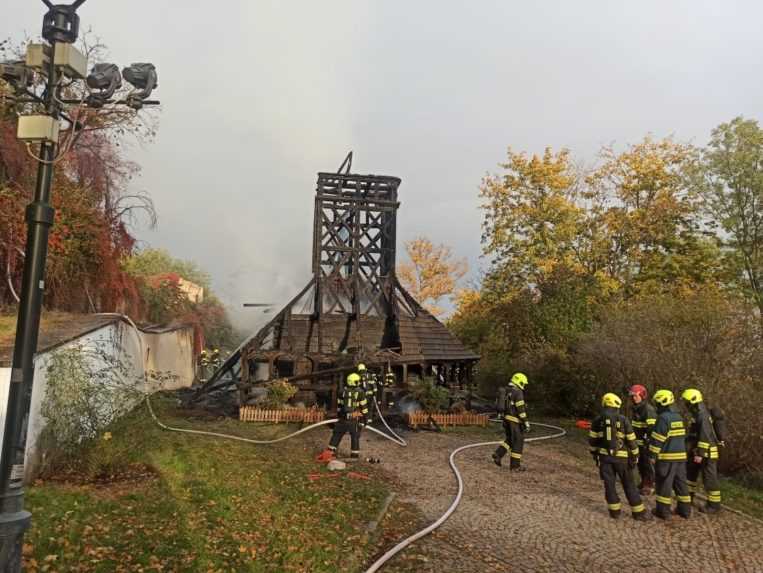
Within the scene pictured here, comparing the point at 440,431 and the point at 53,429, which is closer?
the point at 53,429

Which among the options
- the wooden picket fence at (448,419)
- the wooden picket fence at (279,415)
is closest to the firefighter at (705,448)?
the wooden picket fence at (448,419)

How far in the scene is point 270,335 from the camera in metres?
20.4

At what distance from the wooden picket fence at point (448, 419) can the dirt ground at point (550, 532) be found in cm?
543

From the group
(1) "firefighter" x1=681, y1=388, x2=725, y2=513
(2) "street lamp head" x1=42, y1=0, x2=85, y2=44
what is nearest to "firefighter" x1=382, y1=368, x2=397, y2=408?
(1) "firefighter" x1=681, y1=388, x2=725, y2=513

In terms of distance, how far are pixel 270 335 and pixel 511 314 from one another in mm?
11533

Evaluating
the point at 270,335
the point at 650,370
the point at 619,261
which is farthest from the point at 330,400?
the point at 619,261

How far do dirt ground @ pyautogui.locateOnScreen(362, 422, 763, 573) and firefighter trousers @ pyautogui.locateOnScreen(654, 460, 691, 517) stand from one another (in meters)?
0.21

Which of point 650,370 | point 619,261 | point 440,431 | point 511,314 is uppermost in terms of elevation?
point 619,261

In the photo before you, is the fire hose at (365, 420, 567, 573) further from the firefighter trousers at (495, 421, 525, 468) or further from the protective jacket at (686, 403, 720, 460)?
the protective jacket at (686, 403, 720, 460)

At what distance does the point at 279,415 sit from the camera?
16.3m

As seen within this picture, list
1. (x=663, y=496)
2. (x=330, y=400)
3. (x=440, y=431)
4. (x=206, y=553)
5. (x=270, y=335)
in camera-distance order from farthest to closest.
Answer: (x=270, y=335) < (x=330, y=400) < (x=440, y=431) < (x=663, y=496) < (x=206, y=553)

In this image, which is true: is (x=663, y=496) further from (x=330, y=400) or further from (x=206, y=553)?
(x=330, y=400)

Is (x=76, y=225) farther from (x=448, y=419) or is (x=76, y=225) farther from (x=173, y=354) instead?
(x=448, y=419)

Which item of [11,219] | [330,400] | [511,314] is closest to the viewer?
[11,219]
